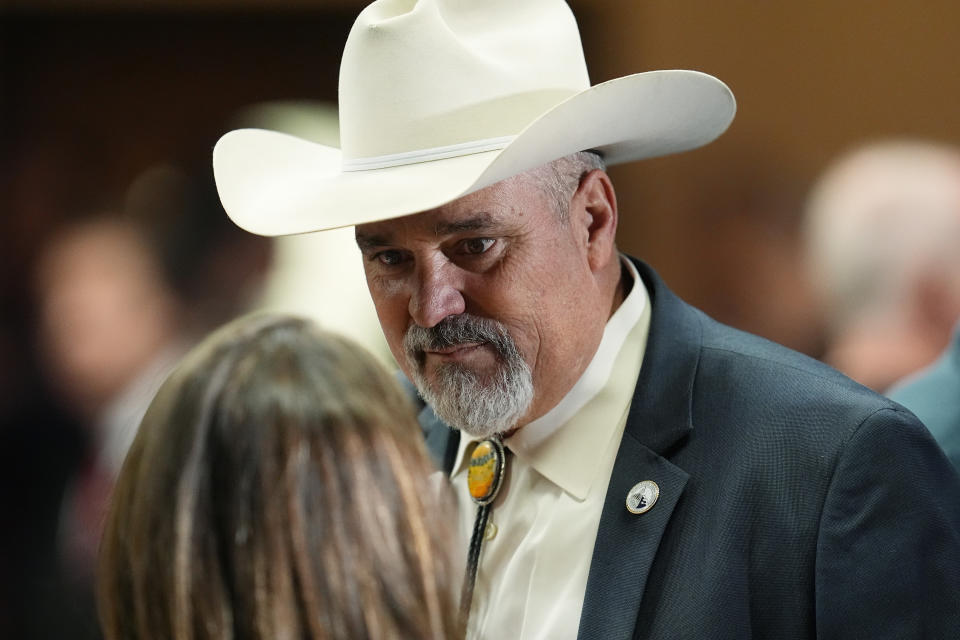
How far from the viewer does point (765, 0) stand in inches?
163

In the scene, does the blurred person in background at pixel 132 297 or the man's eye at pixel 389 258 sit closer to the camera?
the man's eye at pixel 389 258

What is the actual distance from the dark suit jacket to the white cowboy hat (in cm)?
39

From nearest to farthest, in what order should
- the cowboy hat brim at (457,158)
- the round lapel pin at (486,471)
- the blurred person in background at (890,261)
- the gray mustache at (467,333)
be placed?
the cowboy hat brim at (457,158) → the gray mustache at (467,333) → the round lapel pin at (486,471) → the blurred person in background at (890,261)

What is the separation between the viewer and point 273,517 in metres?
1.09

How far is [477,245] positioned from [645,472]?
15.5 inches

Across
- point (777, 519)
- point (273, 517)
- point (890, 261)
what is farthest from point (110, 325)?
point (273, 517)

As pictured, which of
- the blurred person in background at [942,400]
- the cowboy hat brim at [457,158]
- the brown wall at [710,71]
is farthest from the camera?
the brown wall at [710,71]

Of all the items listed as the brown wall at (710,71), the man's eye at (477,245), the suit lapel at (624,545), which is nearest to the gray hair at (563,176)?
the man's eye at (477,245)

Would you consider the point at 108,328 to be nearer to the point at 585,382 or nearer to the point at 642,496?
the point at 585,382

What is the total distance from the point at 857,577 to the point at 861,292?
2186 mm

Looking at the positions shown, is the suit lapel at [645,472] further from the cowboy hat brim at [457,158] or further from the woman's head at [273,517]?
the woman's head at [273,517]

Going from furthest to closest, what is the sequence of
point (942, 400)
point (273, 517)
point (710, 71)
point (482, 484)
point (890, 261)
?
point (710, 71) < point (890, 261) < point (942, 400) < point (482, 484) < point (273, 517)

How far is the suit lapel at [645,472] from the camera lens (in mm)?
1623

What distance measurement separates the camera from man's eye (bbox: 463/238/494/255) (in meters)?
1.75
